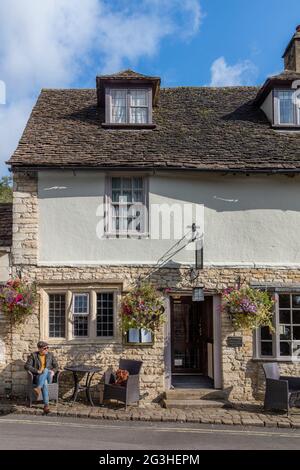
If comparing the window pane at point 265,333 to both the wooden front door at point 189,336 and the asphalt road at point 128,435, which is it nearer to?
the wooden front door at point 189,336

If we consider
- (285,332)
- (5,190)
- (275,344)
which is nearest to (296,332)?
(285,332)

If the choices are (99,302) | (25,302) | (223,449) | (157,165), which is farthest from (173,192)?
(223,449)

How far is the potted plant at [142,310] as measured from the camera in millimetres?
12500

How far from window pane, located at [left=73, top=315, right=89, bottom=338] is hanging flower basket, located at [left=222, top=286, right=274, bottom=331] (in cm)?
371

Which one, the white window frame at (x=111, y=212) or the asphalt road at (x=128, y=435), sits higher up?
the white window frame at (x=111, y=212)

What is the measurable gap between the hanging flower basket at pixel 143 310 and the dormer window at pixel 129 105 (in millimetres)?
5401

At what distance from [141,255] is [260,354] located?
404 cm

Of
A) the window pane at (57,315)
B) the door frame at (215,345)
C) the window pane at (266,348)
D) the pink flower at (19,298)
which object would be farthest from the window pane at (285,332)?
the pink flower at (19,298)

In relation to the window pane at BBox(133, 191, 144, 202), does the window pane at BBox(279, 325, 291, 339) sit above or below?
below

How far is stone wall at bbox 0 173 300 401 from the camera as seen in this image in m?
12.9

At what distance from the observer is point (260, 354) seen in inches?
516

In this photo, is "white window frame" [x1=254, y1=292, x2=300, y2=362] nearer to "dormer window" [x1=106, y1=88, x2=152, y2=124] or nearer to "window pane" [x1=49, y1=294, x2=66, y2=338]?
"window pane" [x1=49, y1=294, x2=66, y2=338]

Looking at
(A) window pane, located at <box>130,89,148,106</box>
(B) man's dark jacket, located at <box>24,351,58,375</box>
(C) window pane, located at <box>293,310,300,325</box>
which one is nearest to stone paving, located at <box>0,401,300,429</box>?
(B) man's dark jacket, located at <box>24,351,58,375</box>

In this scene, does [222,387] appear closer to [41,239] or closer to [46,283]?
[46,283]
